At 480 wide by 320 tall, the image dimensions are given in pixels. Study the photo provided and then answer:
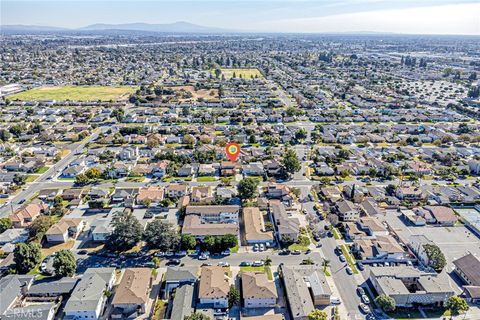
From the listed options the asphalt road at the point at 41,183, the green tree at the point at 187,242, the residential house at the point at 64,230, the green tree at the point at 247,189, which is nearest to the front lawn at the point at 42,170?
the asphalt road at the point at 41,183

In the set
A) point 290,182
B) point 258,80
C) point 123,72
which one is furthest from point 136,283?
point 123,72

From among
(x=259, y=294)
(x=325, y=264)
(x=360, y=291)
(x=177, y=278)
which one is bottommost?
(x=360, y=291)

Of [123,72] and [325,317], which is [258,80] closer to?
[123,72]

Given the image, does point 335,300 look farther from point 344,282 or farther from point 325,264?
point 325,264

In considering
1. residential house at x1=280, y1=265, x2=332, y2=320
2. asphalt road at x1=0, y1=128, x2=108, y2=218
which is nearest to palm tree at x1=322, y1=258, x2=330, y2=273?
residential house at x1=280, y1=265, x2=332, y2=320

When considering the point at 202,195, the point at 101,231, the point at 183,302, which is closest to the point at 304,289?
the point at 183,302
